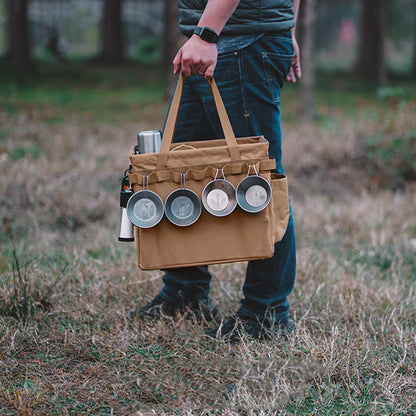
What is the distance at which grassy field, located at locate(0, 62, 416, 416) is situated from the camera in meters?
2.10

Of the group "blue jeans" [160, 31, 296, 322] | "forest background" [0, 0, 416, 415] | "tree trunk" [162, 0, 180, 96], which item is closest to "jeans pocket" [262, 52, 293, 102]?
"blue jeans" [160, 31, 296, 322]

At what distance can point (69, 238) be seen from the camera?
3.98m

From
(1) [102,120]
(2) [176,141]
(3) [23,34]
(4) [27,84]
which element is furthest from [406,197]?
(3) [23,34]

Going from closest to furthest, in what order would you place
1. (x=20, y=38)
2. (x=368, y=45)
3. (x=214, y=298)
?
(x=214, y=298) < (x=20, y=38) < (x=368, y=45)

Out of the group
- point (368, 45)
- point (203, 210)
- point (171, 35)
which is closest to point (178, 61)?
point (203, 210)

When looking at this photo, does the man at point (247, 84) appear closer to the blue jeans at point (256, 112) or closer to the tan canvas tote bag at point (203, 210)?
the blue jeans at point (256, 112)

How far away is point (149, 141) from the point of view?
2.18 metres

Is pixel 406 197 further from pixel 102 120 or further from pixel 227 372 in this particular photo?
pixel 102 120

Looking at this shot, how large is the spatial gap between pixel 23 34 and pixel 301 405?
15.0m

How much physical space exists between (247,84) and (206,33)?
0.26m

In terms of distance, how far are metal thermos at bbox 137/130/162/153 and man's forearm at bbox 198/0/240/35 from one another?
0.43 metres

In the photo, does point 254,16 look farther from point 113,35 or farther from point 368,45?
point 113,35

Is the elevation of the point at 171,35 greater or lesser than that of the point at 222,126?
greater

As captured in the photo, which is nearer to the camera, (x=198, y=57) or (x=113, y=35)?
(x=198, y=57)
